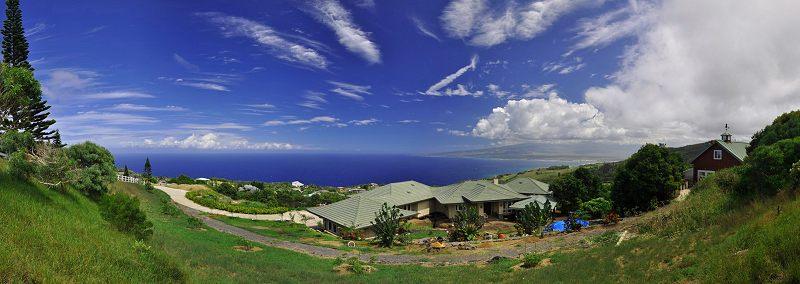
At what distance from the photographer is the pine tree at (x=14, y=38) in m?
30.1

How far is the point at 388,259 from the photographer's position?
1791 centimetres

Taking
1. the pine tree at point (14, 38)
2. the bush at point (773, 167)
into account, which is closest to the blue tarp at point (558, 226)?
the bush at point (773, 167)

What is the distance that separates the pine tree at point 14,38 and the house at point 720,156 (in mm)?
61437

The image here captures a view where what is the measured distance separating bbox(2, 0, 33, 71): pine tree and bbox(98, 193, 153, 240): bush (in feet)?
105

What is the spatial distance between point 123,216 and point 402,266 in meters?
10.8

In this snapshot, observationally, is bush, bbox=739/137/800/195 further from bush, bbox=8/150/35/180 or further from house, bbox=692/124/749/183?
bush, bbox=8/150/35/180

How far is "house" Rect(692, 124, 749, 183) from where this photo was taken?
2969 centimetres

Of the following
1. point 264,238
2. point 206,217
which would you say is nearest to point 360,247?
point 264,238

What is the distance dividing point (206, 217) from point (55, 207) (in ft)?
80.5

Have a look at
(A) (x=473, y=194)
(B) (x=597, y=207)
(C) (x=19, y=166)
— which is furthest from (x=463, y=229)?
(C) (x=19, y=166)

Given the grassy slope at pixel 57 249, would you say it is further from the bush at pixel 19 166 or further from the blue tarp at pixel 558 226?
the blue tarp at pixel 558 226

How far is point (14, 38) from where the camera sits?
3055cm

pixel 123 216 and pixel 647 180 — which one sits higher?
pixel 647 180

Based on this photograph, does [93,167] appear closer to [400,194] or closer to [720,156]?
[400,194]
